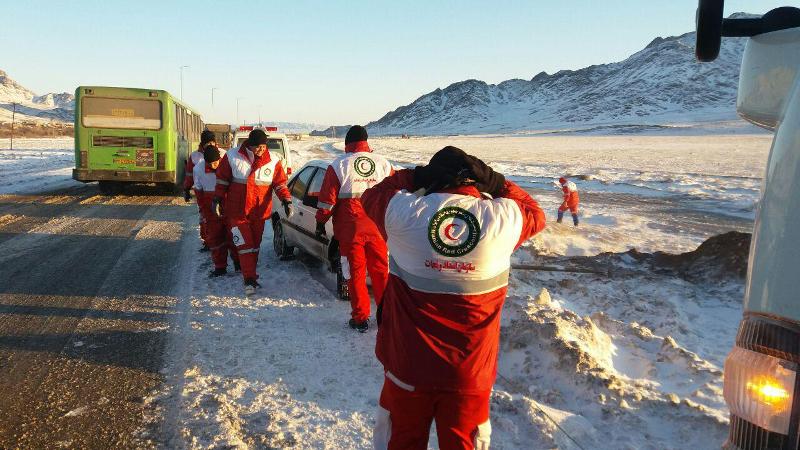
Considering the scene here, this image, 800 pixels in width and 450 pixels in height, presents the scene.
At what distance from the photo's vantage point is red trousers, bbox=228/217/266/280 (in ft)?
21.5

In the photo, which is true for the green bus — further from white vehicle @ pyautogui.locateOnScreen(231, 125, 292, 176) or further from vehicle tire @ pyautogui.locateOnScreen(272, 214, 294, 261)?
vehicle tire @ pyautogui.locateOnScreen(272, 214, 294, 261)

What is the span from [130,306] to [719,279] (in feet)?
23.5

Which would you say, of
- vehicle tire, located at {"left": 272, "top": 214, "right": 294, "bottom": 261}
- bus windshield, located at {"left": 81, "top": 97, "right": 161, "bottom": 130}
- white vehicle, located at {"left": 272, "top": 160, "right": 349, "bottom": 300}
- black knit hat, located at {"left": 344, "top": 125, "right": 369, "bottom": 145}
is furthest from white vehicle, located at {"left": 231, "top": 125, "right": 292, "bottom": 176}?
black knit hat, located at {"left": 344, "top": 125, "right": 369, "bottom": 145}

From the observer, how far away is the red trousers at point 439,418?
256 centimetres

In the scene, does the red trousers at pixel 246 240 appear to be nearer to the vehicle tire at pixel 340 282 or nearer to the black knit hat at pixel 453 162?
the vehicle tire at pixel 340 282

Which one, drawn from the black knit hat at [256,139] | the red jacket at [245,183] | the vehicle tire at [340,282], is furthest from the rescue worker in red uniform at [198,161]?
the vehicle tire at [340,282]

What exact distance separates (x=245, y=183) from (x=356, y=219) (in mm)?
1835

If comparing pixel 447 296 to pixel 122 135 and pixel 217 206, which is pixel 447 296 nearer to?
pixel 217 206

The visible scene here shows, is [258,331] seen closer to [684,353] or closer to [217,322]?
[217,322]

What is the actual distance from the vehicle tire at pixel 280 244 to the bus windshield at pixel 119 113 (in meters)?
9.17

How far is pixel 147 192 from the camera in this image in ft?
59.0

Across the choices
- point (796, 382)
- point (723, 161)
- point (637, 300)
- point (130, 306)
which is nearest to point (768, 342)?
point (796, 382)

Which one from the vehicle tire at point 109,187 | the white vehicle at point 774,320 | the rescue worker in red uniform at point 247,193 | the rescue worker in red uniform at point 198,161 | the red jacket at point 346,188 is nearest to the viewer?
the white vehicle at point 774,320

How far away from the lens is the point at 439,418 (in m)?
2.62
